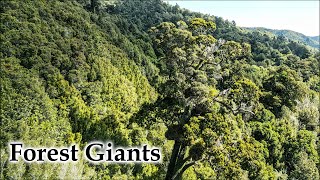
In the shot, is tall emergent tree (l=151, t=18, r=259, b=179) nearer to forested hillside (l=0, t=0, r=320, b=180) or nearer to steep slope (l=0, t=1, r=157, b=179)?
forested hillside (l=0, t=0, r=320, b=180)

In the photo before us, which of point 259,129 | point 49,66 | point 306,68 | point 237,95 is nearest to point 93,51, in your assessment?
point 49,66

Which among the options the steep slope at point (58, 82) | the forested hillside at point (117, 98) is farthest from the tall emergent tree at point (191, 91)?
the steep slope at point (58, 82)

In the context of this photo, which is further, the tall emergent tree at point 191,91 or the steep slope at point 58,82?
the tall emergent tree at point 191,91

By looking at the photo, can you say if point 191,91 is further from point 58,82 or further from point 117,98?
point 58,82

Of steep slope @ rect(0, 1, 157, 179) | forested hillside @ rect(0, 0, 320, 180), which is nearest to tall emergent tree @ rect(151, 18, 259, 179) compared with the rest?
forested hillside @ rect(0, 0, 320, 180)

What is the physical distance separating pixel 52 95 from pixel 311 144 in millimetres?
30254

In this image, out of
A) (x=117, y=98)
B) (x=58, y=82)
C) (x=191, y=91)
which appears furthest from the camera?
(x=117, y=98)

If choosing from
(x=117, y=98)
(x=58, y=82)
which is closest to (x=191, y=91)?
(x=117, y=98)

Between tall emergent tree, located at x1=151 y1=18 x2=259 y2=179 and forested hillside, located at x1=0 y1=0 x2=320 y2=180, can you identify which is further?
tall emergent tree, located at x1=151 y1=18 x2=259 y2=179

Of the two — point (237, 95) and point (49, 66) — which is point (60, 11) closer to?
point (49, 66)

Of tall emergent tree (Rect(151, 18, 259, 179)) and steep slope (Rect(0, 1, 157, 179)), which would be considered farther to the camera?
tall emergent tree (Rect(151, 18, 259, 179))

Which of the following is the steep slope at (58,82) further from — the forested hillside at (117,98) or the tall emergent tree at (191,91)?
the tall emergent tree at (191,91)

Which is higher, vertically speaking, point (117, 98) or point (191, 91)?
point (191, 91)

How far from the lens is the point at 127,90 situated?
30250mm
